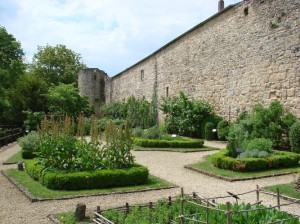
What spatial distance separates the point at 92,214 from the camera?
251 inches

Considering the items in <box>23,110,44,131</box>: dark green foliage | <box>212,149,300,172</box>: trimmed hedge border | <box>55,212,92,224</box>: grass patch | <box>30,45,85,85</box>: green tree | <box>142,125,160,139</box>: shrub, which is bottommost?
<box>55,212,92,224</box>: grass patch

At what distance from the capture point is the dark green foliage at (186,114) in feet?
Result: 63.1

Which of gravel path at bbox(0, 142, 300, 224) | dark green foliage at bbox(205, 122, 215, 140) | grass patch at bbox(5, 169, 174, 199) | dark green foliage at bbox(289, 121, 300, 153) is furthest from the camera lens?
dark green foliage at bbox(205, 122, 215, 140)

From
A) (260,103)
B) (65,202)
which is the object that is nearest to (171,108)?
(260,103)

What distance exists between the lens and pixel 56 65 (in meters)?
43.4

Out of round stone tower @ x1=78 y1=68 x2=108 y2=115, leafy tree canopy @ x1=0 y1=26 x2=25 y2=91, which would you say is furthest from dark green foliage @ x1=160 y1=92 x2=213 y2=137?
round stone tower @ x1=78 y1=68 x2=108 y2=115

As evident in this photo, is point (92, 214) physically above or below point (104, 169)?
below

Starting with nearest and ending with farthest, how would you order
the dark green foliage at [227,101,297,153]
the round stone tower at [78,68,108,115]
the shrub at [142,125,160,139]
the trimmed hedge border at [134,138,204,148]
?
the dark green foliage at [227,101,297,153], the trimmed hedge border at [134,138,204,148], the shrub at [142,125,160,139], the round stone tower at [78,68,108,115]

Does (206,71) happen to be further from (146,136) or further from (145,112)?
(145,112)

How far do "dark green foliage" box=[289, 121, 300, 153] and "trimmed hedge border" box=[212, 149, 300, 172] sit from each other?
177cm

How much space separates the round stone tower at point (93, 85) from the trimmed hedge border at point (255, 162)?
27.9m

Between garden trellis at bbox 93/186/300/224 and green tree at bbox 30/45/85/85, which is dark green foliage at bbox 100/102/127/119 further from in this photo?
garden trellis at bbox 93/186/300/224

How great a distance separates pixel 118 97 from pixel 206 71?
16.9 meters

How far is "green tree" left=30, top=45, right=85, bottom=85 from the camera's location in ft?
140
